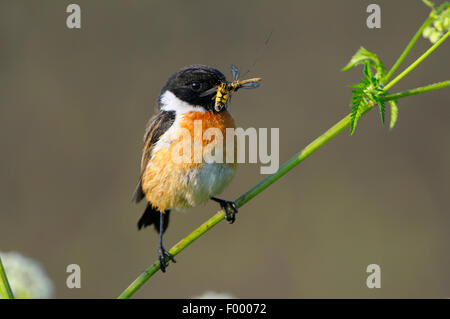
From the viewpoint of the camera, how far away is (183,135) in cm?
284

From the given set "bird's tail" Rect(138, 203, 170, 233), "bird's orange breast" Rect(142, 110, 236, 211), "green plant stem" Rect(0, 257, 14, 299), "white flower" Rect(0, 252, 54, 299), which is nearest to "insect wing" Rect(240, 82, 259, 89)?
"bird's orange breast" Rect(142, 110, 236, 211)

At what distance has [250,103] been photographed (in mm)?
6105

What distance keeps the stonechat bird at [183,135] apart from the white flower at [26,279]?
0.76m

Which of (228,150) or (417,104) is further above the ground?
(417,104)

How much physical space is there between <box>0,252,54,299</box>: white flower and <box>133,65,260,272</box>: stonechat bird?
2.51 ft

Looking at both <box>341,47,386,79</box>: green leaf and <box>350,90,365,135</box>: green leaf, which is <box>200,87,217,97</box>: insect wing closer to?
<box>341,47,386,79</box>: green leaf

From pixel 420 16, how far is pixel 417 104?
1002mm

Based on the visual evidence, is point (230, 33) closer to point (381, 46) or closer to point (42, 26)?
point (381, 46)

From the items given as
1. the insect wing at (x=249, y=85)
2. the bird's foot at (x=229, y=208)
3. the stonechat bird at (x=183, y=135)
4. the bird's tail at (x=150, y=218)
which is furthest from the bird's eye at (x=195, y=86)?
the bird's tail at (x=150, y=218)

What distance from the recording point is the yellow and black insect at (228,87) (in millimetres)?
2676

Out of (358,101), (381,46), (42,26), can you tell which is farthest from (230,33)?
(358,101)

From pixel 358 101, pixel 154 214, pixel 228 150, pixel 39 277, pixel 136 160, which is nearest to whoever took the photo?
pixel 358 101

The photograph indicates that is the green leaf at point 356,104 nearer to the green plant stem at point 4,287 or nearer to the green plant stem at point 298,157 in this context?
the green plant stem at point 298,157

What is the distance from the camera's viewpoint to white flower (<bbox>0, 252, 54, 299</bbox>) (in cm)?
185
